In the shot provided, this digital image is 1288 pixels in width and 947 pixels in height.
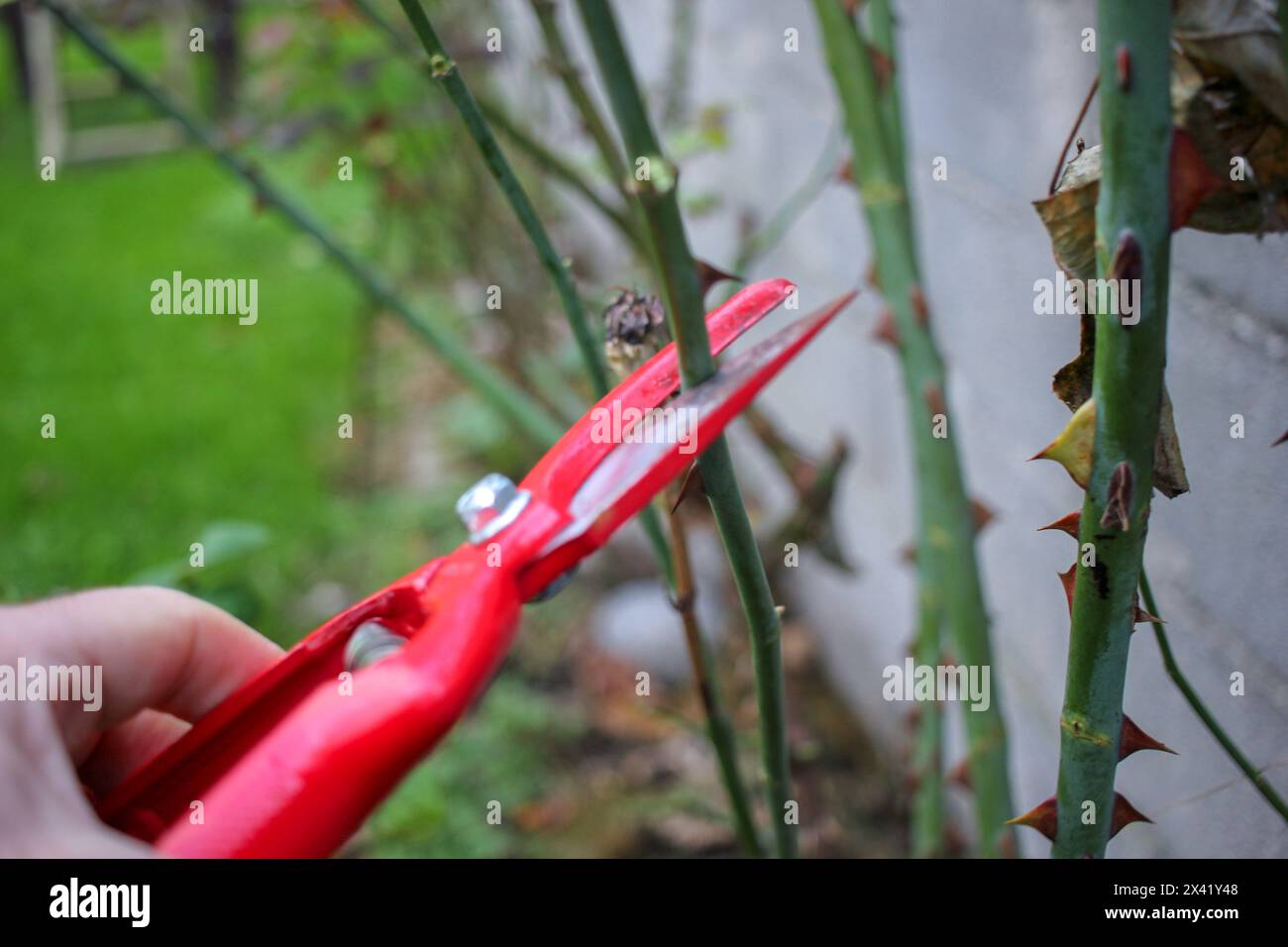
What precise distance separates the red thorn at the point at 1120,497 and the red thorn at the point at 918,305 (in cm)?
50

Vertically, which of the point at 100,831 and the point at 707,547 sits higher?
the point at 707,547

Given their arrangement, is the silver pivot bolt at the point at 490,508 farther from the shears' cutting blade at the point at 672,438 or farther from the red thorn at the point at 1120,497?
the red thorn at the point at 1120,497

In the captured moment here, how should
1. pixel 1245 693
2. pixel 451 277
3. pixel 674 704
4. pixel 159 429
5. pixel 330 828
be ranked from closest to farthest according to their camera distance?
pixel 330 828
pixel 1245 693
pixel 674 704
pixel 159 429
pixel 451 277

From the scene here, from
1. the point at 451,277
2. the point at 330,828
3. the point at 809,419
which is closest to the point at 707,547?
the point at 809,419

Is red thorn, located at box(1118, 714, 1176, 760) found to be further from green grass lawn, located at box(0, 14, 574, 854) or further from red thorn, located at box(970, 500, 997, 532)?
green grass lawn, located at box(0, 14, 574, 854)

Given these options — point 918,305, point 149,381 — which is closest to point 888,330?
point 918,305

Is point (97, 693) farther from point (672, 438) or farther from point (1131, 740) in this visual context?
point (1131, 740)

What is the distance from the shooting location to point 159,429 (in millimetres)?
2709

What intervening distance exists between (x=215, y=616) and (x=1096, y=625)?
0.45m

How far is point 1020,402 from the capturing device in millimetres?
1143

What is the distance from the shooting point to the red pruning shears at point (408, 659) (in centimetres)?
41

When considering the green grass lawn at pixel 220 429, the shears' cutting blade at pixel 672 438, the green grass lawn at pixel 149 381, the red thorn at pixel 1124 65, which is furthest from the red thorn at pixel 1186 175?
the green grass lawn at pixel 149 381

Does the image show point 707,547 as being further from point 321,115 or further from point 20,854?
point 20,854
